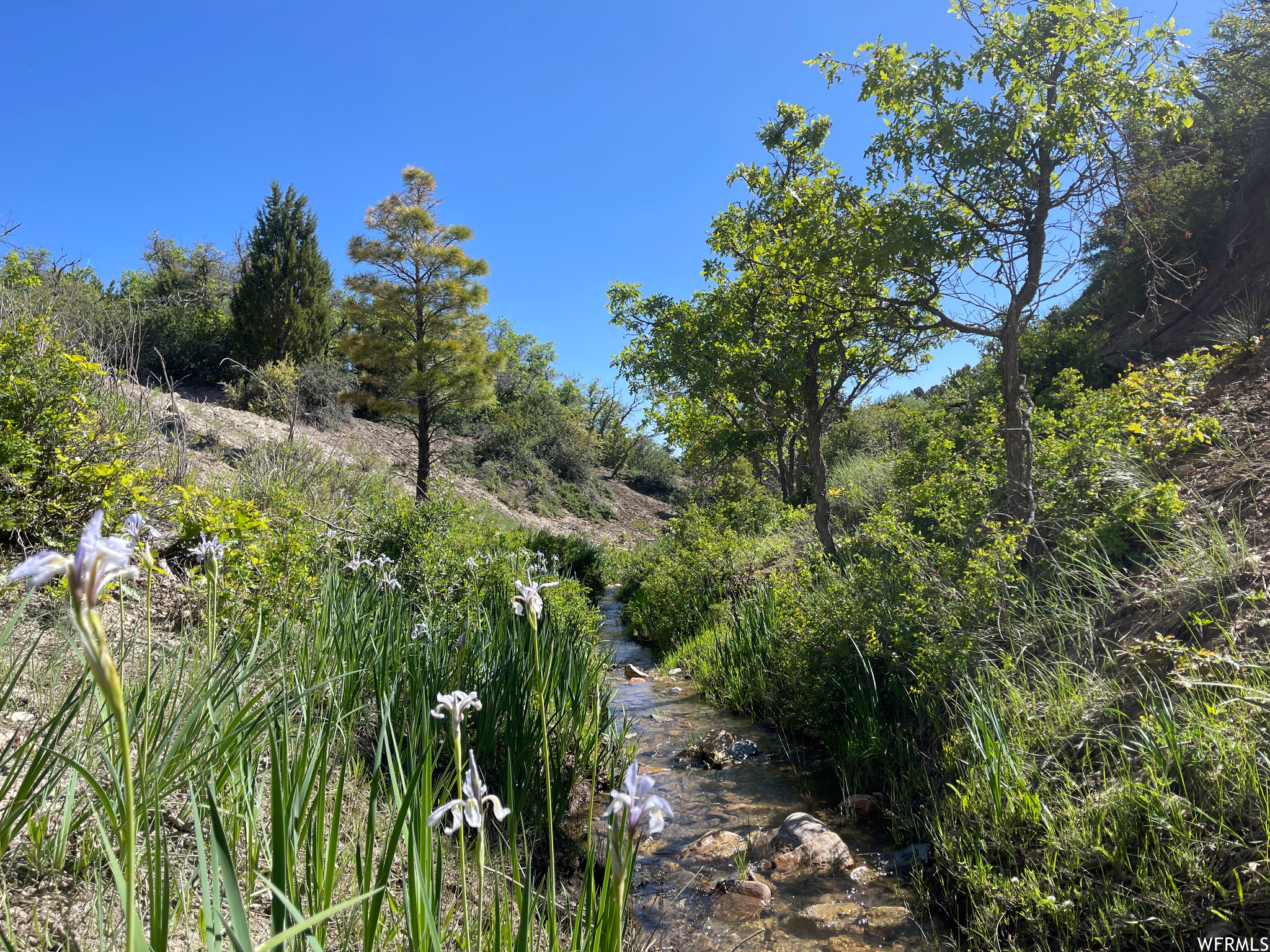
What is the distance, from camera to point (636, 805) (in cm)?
115

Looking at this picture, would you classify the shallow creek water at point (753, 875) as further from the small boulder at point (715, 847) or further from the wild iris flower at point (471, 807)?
the wild iris flower at point (471, 807)

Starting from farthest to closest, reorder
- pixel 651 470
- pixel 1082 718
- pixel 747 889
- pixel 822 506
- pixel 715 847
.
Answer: pixel 651 470 → pixel 822 506 → pixel 715 847 → pixel 747 889 → pixel 1082 718

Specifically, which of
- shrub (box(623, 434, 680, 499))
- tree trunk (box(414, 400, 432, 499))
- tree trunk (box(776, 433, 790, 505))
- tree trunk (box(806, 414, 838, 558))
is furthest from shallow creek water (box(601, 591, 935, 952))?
A: shrub (box(623, 434, 680, 499))

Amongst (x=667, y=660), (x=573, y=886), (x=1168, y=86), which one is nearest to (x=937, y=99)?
(x=1168, y=86)

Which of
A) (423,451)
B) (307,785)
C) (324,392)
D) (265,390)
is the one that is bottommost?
(307,785)

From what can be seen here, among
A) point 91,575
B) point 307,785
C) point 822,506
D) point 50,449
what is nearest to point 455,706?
point 307,785

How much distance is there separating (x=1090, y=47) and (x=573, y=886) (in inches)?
270

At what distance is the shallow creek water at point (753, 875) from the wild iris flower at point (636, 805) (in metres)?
2.11

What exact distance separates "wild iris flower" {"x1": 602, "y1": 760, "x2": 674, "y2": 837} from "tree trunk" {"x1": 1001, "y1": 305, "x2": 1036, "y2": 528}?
472 cm

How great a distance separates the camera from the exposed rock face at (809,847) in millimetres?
3650

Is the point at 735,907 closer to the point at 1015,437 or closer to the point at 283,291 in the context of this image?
the point at 1015,437

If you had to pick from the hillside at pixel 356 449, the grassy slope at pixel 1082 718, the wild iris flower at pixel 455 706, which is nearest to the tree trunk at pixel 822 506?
the grassy slope at pixel 1082 718

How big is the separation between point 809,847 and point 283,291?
26990 mm

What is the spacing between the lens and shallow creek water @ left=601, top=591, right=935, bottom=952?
10.2 feet
